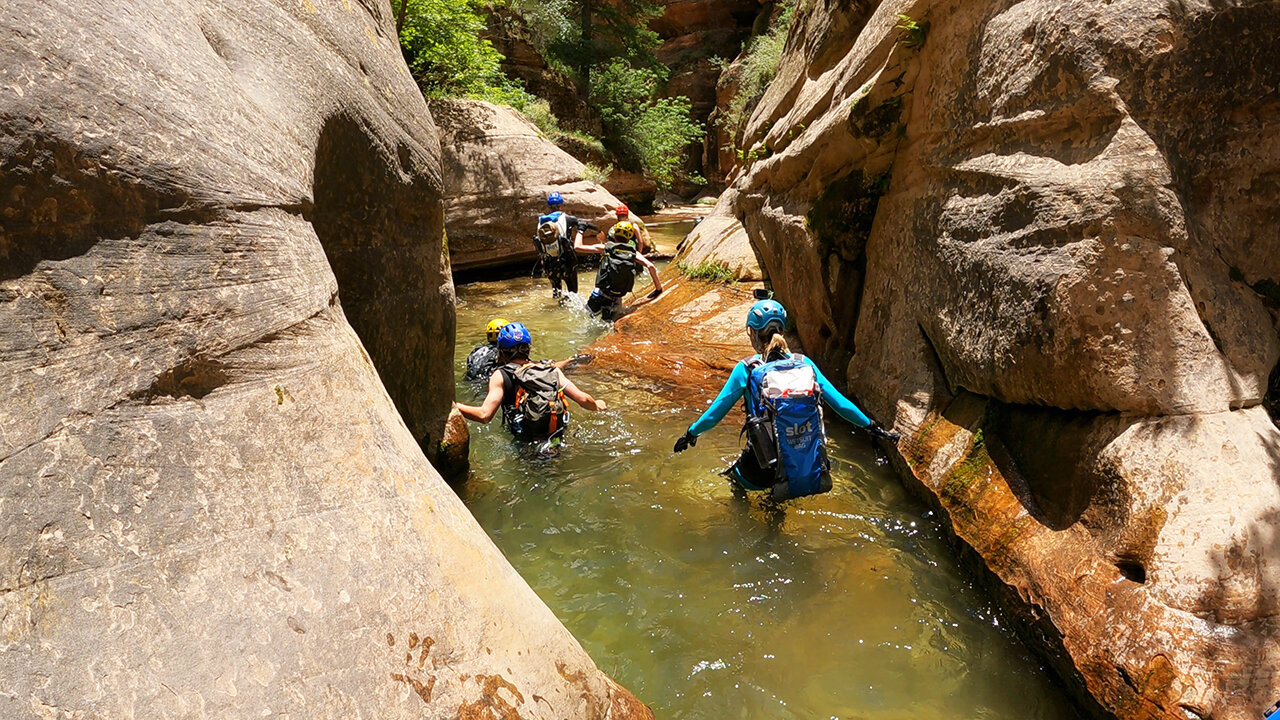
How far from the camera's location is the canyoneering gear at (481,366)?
780cm

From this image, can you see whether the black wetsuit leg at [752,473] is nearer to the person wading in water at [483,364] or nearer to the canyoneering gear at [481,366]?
the person wading in water at [483,364]

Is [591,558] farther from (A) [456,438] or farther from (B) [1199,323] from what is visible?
(B) [1199,323]

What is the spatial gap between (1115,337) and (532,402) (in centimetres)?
396

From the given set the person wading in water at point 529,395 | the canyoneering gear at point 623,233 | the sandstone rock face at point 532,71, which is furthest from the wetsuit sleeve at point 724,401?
the sandstone rock face at point 532,71

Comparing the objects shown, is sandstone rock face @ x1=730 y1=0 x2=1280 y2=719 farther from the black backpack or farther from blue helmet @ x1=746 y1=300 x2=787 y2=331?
the black backpack

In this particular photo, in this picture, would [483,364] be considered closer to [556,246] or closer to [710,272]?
[710,272]

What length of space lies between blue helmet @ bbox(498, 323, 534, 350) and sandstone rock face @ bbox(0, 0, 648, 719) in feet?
9.22

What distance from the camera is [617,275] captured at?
10562 mm

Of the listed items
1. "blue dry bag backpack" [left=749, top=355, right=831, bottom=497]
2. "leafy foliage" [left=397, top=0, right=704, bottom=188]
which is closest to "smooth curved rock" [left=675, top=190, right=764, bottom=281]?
Result: "blue dry bag backpack" [left=749, top=355, right=831, bottom=497]

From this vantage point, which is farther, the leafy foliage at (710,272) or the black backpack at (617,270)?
the black backpack at (617,270)

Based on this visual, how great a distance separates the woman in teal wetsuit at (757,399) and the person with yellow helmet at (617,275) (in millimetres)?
5863

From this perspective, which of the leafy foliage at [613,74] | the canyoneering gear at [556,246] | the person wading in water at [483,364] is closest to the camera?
the person wading in water at [483,364]

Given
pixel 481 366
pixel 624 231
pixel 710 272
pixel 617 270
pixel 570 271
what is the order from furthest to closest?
1. pixel 570 271
2. pixel 624 231
3. pixel 617 270
4. pixel 710 272
5. pixel 481 366

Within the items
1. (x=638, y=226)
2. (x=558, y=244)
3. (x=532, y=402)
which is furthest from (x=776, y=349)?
(x=638, y=226)
